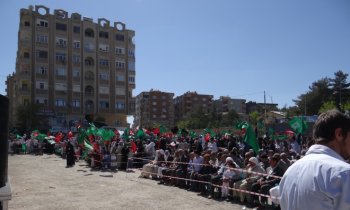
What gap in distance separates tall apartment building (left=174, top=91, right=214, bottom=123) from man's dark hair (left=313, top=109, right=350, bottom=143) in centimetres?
15134

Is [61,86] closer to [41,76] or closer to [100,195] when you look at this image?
[41,76]

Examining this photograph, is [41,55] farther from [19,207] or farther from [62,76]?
[19,207]

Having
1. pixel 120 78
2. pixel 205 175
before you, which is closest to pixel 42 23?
pixel 120 78

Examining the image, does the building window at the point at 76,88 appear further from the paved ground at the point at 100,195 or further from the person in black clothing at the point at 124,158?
the paved ground at the point at 100,195

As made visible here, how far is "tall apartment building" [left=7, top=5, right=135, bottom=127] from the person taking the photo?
65312 millimetres

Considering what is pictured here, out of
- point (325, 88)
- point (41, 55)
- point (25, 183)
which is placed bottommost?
point (25, 183)

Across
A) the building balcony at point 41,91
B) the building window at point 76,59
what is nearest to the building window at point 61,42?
the building window at point 76,59

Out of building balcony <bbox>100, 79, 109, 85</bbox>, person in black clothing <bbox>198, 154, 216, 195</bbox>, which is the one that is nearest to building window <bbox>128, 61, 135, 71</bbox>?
building balcony <bbox>100, 79, 109, 85</bbox>

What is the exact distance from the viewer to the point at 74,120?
66.2 metres

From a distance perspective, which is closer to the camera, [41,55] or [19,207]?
[19,207]

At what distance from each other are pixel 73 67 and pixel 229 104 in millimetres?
106585

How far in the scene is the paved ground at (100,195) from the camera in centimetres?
1097

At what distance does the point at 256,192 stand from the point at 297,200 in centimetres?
897

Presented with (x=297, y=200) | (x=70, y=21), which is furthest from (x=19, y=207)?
(x=70, y=21)
